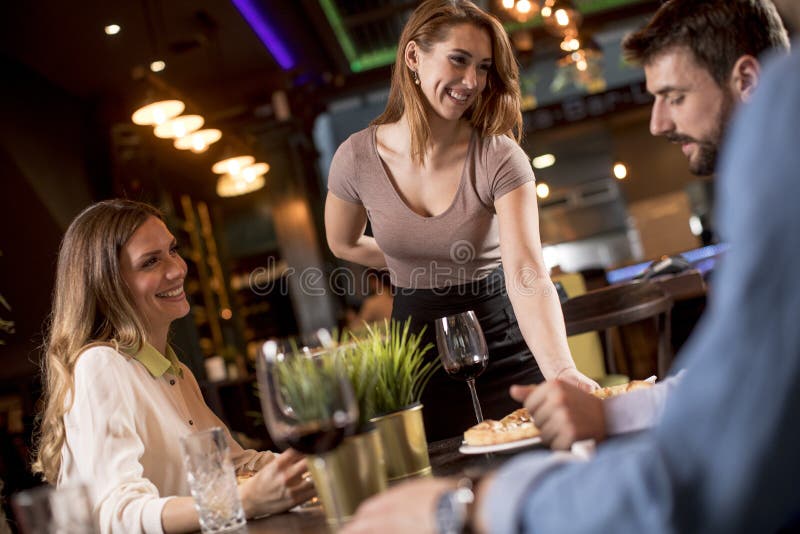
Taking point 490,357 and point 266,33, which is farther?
point 266,33

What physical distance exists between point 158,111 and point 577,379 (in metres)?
4.89

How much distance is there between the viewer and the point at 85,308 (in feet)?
6.01

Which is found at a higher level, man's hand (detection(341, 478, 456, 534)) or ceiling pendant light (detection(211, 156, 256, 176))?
ceiling pendant light (detection(211, 156, 256, 176))

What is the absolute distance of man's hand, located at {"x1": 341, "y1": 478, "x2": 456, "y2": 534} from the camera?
77cm

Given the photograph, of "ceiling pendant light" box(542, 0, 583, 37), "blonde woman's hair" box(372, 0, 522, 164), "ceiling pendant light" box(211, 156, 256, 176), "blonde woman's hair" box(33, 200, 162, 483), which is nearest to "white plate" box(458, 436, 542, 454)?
"blonde woman's hair" box(33, 200, 162, 483)

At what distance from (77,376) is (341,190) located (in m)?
1.19

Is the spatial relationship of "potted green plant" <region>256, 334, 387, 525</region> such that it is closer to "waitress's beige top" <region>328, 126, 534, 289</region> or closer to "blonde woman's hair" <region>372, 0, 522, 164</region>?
"waitress's beige top" <region>328, 126, 534, 289</region>

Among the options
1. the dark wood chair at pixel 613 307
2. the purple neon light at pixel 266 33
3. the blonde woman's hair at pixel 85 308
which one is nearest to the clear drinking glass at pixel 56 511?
the blonde woman's hair at pixel 85 308

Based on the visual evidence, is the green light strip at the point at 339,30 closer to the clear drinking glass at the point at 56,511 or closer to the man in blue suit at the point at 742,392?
the clear drinking glass at the point at 56,511

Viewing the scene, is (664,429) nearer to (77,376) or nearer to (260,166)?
(77,376)

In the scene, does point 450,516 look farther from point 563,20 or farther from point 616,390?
point 563,20

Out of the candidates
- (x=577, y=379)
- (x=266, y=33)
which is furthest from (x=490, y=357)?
(x=266, y=33)

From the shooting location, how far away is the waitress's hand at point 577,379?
1598mm

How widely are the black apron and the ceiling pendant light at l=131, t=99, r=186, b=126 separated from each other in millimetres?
3943
